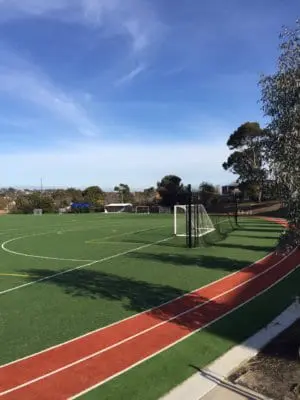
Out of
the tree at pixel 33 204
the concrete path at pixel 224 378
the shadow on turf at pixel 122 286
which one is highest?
the tree at pixel 33 204

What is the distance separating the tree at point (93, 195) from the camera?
91250 millimetres

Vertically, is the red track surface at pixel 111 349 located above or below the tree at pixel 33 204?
below

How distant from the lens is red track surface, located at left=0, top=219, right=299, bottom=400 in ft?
23.3

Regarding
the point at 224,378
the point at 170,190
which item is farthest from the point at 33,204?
the point at 224,378

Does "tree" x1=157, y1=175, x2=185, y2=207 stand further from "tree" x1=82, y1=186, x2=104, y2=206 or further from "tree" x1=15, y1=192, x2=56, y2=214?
"tree" x1=15, y1=192, x2=56, y2=214

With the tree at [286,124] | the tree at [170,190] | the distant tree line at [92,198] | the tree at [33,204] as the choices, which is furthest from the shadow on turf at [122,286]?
the tree at [33,204]

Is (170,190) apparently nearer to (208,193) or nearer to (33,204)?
(208,193)

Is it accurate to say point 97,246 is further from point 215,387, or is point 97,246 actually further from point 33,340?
point 215,387

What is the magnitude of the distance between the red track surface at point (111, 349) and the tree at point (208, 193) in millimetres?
58452

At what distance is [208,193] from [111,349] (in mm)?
72655

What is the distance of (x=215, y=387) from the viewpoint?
6.80 m

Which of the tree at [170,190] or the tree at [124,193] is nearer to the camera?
the tree at [170,190]

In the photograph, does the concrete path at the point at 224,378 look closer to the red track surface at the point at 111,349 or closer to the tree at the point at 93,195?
the red track surface at the point at 111,349

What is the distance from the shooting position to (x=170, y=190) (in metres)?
83.0
